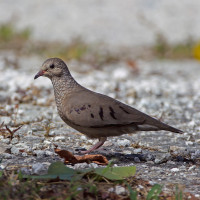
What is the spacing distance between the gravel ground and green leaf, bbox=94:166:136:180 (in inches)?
8.4

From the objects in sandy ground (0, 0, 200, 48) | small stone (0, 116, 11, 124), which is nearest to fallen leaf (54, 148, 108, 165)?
small stone (0, 116, 11, 124)

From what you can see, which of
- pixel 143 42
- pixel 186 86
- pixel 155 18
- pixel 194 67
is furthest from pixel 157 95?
pixel 155 18

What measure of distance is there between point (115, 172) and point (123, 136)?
2.11 meters

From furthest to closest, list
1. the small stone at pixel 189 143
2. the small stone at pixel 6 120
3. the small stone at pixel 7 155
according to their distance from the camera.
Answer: the small stone at pixel 6 120, the small stone at pixel 189 143, the small stone at pixel 7 155

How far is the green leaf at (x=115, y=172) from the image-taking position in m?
3.48

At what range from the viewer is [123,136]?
5.68 m

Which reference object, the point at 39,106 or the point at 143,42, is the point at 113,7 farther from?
the point at 39,106

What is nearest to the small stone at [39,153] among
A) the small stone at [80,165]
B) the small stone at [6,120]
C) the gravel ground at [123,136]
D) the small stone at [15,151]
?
the gravel ground at [123,136]

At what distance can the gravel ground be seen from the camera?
4148 mm

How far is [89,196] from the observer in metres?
3.23

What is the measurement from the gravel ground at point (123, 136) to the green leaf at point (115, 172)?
212 millimetres

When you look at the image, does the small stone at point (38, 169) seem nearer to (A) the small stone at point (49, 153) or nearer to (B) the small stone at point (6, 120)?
(A) the small stone at point (49, 153)

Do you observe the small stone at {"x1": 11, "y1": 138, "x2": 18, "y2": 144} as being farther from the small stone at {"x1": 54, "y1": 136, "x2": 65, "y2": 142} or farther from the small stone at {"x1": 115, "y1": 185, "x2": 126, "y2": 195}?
the small stone at {"x1": 115, "y1": 185, "x2": 126, "y2": 195}

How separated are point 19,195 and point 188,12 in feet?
53.2
